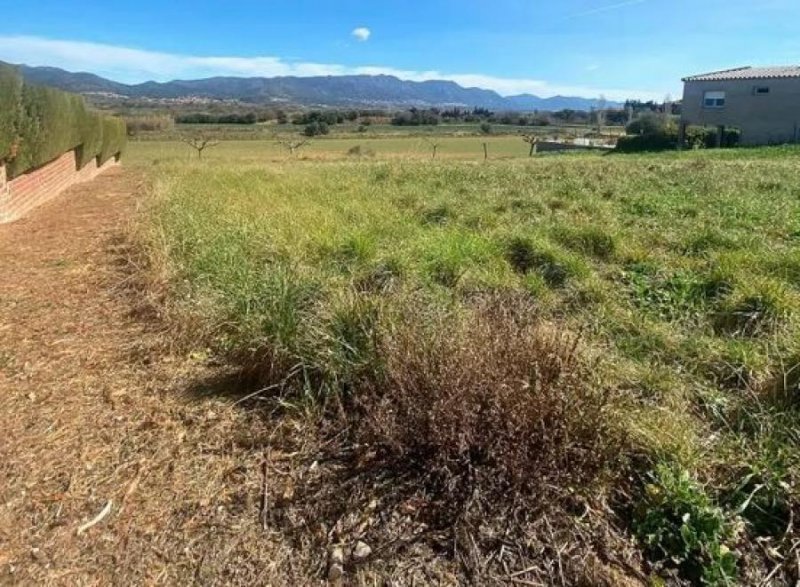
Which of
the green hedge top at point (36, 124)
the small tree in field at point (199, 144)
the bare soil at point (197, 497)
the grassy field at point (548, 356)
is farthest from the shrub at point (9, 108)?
the small tree in field at point (199, 144)

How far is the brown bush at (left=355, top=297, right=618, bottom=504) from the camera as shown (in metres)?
2.20

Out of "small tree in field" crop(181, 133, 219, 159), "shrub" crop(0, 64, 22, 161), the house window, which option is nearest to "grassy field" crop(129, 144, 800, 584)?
"shrub" crop(0, 64, 22, 161)

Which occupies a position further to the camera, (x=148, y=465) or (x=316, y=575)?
(x=148, y=465)

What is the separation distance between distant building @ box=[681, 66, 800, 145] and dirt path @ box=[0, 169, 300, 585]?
127 ft

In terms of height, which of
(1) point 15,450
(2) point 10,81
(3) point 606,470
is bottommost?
(1) point 15,450

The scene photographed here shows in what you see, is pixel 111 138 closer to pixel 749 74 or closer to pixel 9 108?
pixel 9 108

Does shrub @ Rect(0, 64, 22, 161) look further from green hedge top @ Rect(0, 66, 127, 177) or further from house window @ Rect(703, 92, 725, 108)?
house window @ Rect(703, 92, 725, 108)

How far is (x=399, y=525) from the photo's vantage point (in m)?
2.12

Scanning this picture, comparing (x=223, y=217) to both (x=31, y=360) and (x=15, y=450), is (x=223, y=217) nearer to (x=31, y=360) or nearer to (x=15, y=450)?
(x=31, y=360)

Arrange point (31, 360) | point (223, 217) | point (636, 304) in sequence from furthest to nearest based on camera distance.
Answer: point (223, 217)
point (636, 304)
point (31, 360)

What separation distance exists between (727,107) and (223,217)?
1483 inches

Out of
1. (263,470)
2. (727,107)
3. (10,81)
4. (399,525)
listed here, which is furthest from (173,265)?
(727,107)

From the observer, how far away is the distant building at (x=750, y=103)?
34.2 m

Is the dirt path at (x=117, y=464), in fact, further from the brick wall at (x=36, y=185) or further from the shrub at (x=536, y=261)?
the brick wall at (x=36, y=185)
